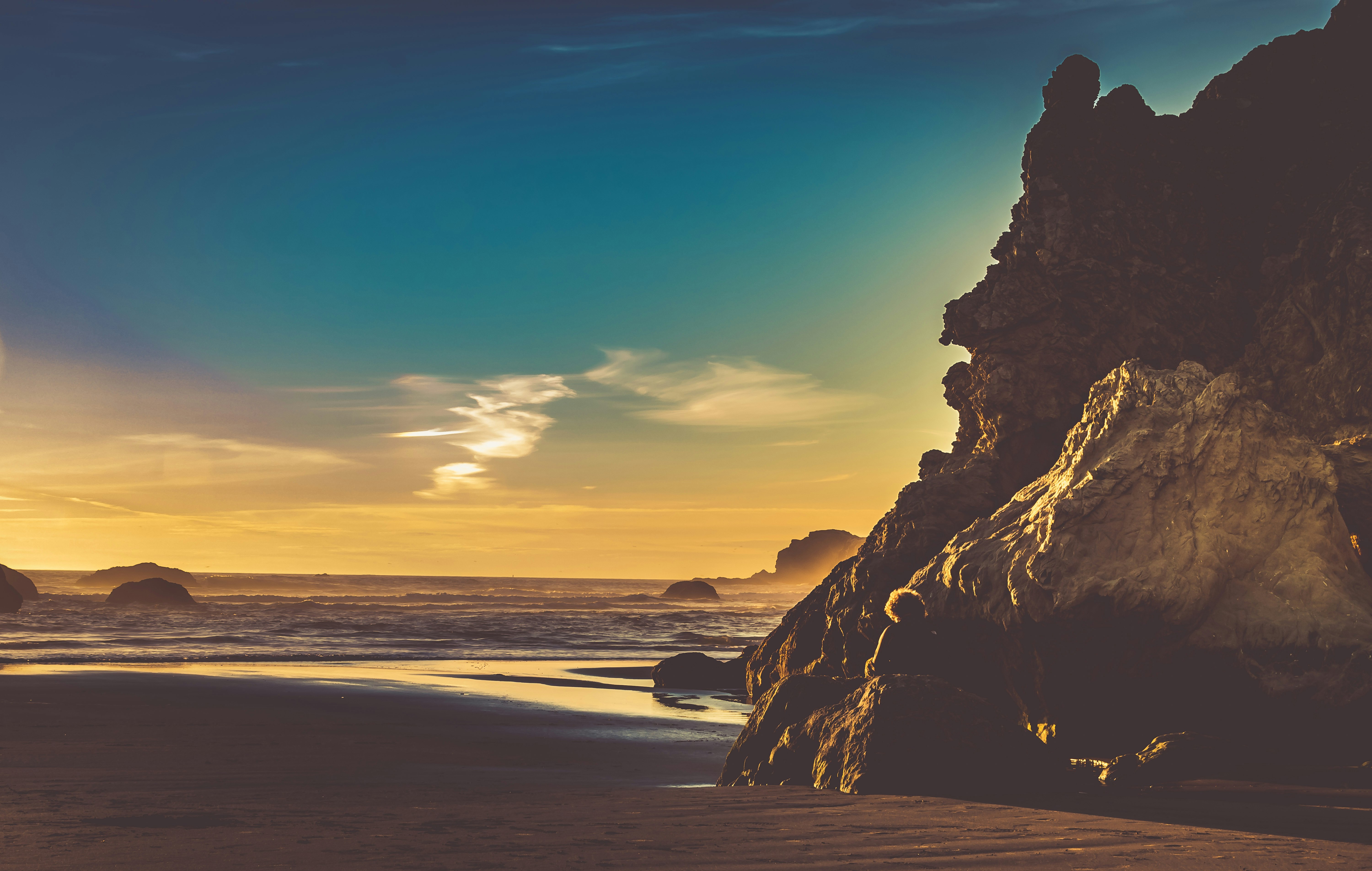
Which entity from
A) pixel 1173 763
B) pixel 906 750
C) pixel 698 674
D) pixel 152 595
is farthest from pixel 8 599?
pixel 1173 763

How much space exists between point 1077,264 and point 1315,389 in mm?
5050

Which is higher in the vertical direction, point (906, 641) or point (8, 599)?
point (906, 641)

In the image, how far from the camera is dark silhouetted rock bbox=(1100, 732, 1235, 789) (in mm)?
9516

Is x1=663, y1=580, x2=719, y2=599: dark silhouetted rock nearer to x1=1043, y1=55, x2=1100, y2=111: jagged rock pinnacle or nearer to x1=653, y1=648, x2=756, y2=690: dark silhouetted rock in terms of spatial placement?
x1=653, y1=648, x2=756, y2=690: dark silhouetted rock

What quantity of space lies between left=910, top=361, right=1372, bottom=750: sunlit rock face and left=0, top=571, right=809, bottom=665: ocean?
64.7 feet

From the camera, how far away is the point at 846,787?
8.85 m

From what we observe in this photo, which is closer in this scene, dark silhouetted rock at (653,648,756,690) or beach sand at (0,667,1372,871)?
beach sand at (0,667,1372,871)

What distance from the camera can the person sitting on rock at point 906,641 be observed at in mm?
13984

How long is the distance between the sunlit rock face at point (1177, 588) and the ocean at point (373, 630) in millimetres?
19708

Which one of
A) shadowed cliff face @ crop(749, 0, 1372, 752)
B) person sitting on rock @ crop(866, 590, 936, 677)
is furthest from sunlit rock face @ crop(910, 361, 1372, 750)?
shadowed cliff face @ crop(749, 0, 1372, 752)

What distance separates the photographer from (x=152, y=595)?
204 ft

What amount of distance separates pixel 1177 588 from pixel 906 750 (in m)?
4.85

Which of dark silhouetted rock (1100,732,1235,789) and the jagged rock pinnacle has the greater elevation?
the jagged rock pinnacle

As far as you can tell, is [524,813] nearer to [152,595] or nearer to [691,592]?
[152,595]
